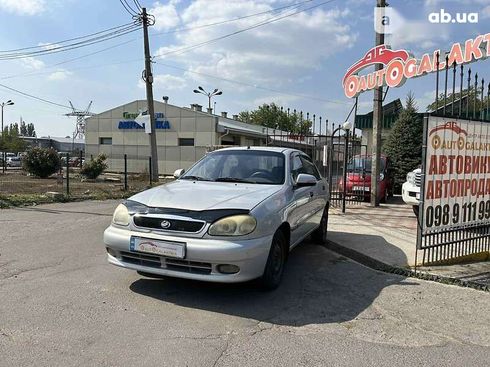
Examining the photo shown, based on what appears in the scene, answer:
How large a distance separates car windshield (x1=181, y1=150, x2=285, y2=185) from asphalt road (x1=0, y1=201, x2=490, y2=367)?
1.30 metres

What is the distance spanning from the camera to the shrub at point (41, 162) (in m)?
23.3

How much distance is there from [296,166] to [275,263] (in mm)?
1863

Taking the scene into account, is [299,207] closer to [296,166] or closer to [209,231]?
[296,166]

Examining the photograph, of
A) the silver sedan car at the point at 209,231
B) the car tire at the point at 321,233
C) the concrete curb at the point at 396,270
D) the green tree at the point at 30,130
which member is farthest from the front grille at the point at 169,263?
the green tree at the point at 30,130

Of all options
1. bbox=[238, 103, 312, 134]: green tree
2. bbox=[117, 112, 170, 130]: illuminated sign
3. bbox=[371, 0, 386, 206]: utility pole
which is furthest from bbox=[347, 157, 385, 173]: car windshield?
bbox=[238, 103, 312, 134]: green tree

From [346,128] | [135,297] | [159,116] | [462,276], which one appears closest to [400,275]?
[462,276]

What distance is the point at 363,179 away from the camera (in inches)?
561

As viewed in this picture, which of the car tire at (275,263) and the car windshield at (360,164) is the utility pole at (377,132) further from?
the car tire at (275,263)

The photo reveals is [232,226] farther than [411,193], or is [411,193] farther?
[411,193]

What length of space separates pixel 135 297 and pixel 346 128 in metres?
8.53

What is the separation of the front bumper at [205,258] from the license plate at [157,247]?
0.13ft

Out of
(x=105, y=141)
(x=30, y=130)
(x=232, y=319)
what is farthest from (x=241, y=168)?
(x=30, y=130)

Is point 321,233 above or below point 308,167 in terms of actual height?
below

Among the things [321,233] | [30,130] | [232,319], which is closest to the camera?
[232,319]
